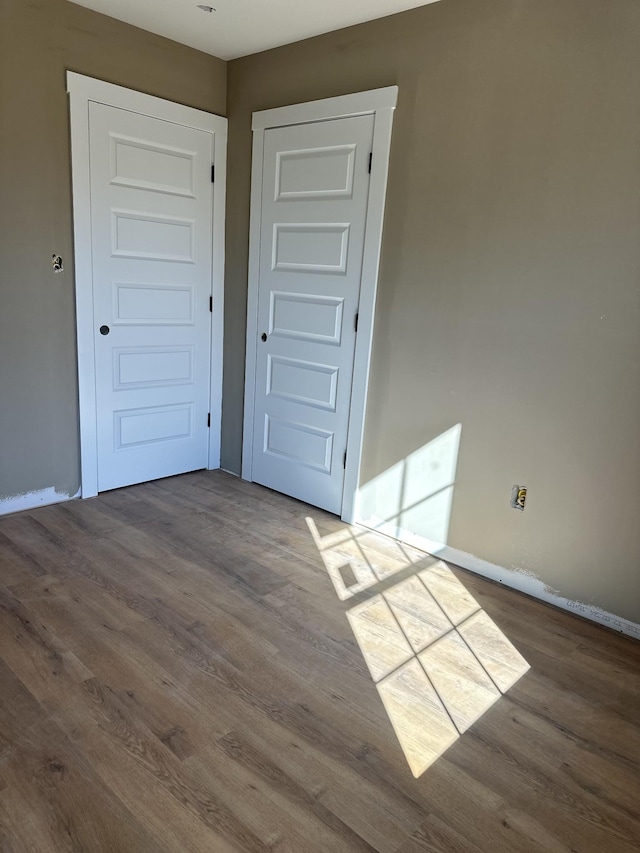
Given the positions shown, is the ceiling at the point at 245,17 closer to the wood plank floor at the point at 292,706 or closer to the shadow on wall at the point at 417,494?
the shadow on wall at the point at 417,494

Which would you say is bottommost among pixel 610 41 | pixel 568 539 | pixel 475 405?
pixel 568 539

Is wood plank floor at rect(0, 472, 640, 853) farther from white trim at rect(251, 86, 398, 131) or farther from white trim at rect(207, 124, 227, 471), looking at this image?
white trim at rect(251, 86, 398, 131)

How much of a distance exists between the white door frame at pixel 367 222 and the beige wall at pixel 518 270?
0.06 metres

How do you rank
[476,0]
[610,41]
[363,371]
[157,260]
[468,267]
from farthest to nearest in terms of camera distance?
1. [157,260]
2. [363,371]
3. [468,267]
4. [476,0]
5. [610,41]

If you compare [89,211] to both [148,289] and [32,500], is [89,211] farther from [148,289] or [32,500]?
[32,500]

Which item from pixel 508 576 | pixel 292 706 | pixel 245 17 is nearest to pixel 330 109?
pixel 245 17

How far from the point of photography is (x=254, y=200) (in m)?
3.62

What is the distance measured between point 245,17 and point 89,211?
4.21 feet

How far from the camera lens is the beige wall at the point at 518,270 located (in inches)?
92.6

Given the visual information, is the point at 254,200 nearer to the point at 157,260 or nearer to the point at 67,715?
the point at 157,260

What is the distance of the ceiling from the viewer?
9.14 feet

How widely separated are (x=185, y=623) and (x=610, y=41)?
9.29 ft

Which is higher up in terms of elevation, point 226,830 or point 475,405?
point 475,405

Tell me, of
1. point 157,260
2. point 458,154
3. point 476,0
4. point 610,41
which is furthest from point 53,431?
point 610,41
